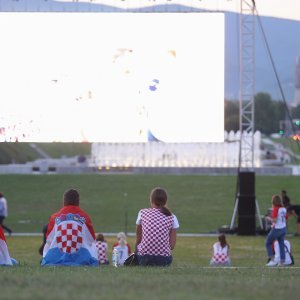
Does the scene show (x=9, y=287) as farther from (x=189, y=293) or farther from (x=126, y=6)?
(x=126, y=6)

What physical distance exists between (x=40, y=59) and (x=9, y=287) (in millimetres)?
16797

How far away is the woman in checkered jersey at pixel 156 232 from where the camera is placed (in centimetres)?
1249

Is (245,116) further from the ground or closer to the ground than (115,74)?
closer to the ground

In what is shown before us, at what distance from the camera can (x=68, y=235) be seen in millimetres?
12391

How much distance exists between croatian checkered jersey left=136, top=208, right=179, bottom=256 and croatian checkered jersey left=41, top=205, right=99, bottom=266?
0.59 m

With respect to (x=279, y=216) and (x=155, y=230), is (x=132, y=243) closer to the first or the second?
(x=279, y=216)

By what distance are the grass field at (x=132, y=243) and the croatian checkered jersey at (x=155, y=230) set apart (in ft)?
0.99

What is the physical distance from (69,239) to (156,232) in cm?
94

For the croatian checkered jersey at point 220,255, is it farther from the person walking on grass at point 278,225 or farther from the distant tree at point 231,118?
the distant tree at point 231,118

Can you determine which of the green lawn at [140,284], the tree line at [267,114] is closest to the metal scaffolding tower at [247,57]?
the green lawn at [140,284]

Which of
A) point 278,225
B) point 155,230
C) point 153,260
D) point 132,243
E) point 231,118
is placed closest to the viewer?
point 155,230

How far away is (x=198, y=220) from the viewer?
3256cm

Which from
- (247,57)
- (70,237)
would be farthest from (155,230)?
(247,57)

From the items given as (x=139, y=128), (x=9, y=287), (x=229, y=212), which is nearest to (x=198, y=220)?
(x=229, y=212)
